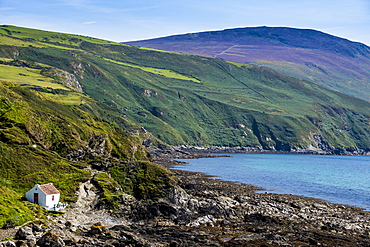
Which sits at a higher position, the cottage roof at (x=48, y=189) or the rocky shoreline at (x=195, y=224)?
the cottage roof at (x=48, y=189)

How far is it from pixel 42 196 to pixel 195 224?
77.2 ft

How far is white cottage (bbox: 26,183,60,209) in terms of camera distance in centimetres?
6288

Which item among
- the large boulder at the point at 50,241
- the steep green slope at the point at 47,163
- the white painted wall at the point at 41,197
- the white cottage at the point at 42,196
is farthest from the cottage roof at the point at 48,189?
the large boulder at the point at 50,241

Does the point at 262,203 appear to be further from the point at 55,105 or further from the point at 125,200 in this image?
the point at 55,105

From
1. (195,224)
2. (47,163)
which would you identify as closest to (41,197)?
(47,163)

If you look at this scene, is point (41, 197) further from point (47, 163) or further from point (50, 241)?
point (50, 241)

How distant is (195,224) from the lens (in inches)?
2547

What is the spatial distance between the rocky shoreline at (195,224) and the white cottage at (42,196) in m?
3.40

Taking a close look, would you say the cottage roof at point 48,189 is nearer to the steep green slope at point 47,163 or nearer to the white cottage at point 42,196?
the white cottage at point 42,196

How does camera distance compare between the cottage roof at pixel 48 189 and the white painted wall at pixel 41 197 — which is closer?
the white painted wall at pixel 41 197

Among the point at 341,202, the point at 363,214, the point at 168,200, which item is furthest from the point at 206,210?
the point at 341,202

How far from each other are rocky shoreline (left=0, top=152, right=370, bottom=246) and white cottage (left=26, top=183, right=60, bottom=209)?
340 cm

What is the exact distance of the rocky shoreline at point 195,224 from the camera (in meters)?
50.9

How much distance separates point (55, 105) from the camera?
129375 millimetres
